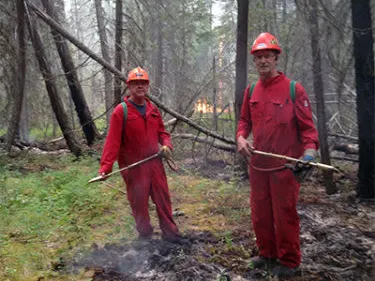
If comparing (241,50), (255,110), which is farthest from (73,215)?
(241,50)

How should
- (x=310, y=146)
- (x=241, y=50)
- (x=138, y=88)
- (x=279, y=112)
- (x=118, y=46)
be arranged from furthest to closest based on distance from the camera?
(x=118, y=46)
(x=241, y=50)
(x=138, y=88)
(x=279, y=112)
(x=310, y=146)

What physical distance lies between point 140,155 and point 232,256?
185 centimetres

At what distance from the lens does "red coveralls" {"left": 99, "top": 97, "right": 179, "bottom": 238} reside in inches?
182

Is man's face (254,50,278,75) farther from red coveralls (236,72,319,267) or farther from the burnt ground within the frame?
the burnt ground

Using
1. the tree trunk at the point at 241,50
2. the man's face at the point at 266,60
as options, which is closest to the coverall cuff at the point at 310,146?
the man's face at the point at 266,60

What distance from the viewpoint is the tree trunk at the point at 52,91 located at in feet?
30.8

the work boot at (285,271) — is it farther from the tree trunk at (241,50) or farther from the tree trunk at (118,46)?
the tree trunk at (118,46)

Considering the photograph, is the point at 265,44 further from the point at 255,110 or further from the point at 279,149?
the point at 279,149

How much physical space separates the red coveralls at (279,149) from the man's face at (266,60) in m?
0.14

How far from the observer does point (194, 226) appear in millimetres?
5949

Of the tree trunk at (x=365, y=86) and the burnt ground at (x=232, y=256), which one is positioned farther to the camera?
the tree trunk at (x=365, y=86)

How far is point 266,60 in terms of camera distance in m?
3.83

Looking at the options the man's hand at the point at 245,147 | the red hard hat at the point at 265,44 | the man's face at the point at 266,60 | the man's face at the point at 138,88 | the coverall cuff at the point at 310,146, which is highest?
the red hard hat at the point at 265,44

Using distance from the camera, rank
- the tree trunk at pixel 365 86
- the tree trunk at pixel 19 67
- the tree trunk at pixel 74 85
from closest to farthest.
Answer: the tree trunk at pixel 365 86
the tree trunk at pixel 19 67
the tree trunk at pixel 74 85
